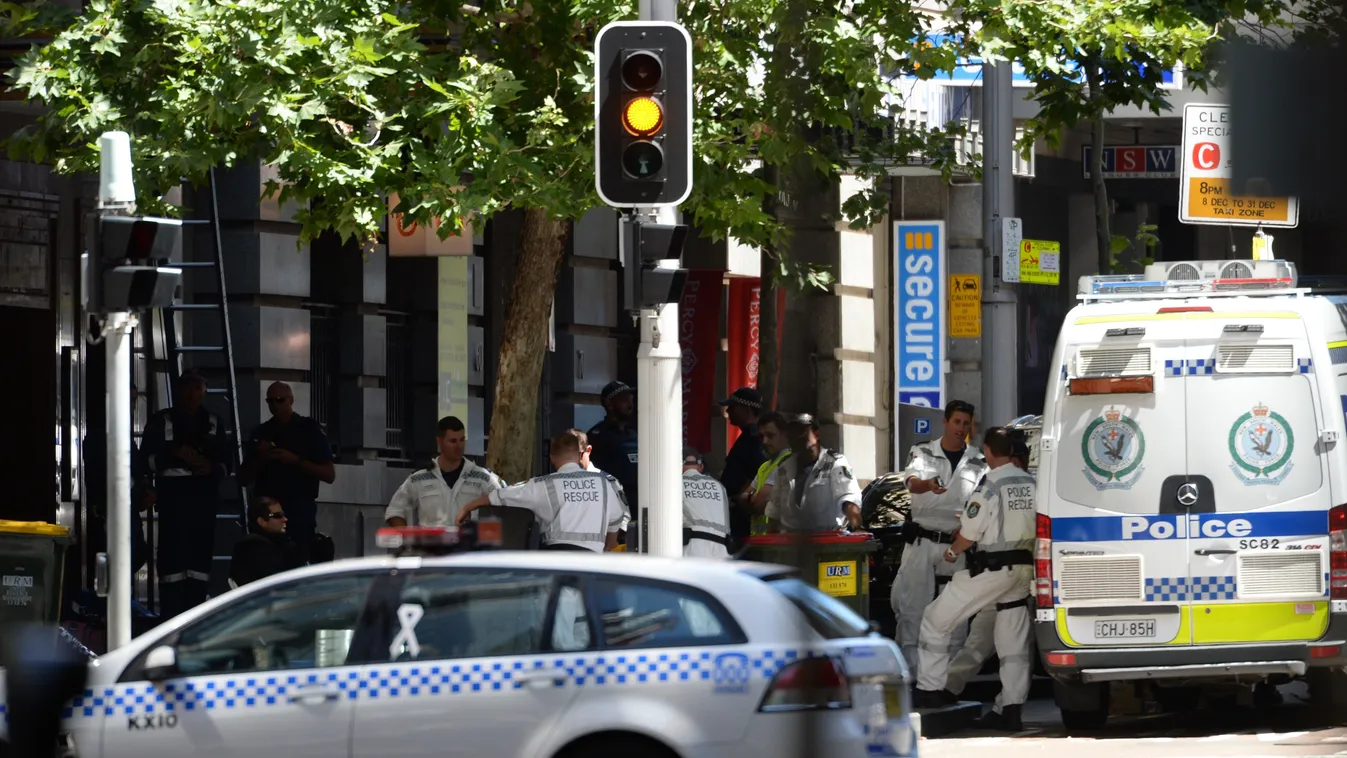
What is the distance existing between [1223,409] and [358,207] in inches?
187

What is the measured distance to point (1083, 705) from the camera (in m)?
12.4

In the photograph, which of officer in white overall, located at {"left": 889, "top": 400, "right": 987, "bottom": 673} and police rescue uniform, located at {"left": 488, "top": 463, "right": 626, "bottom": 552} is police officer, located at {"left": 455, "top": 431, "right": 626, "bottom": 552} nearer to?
police rescue uniform, located at {"left": 488, "top": 463, "right": 626, "bottom": 552}

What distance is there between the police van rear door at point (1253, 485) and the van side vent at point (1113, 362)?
243 millimetres

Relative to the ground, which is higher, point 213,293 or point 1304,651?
point 213,293

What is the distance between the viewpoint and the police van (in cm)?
1166

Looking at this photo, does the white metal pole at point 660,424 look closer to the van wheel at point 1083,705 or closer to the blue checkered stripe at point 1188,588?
the blue checkered stripe at point 1188,588

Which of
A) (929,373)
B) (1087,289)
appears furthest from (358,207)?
(929,373)

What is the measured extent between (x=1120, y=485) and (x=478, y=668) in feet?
18.1

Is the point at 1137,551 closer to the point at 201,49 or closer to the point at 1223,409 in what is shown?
the point at 1223,409

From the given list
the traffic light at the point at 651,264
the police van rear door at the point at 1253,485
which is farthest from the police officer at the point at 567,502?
the police van rear door at the point at 1253,485

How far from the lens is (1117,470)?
1198 cm

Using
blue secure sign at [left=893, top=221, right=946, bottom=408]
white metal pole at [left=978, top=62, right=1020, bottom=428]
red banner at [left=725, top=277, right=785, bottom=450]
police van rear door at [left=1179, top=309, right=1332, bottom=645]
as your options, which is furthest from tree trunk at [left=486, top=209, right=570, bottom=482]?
blue secure sign at [left=893, top=221, right=946, bottom=408]

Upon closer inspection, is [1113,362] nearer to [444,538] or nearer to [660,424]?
[660,424]

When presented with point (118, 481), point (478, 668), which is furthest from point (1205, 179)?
point (118, 481)
